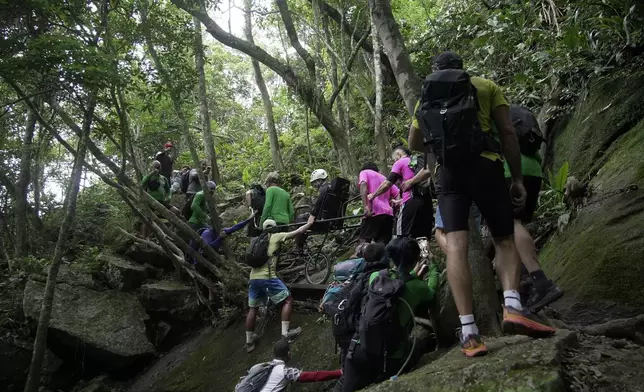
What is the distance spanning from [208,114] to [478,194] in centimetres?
859

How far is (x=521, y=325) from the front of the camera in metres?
2.70

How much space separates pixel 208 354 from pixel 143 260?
4063 millimetres

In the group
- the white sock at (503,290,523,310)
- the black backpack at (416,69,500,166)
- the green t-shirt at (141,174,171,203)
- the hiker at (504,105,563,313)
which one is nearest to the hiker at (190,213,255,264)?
the green t-shirt at (141,174,171,203)

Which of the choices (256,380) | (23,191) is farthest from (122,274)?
(256,380)

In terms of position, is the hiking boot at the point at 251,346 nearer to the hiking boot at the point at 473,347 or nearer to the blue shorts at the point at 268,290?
the blue shorts at the point at 268,290

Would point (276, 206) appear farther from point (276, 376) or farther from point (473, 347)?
point (473, 347)

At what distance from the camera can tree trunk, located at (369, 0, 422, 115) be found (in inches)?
172

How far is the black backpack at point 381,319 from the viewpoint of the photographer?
3.79 m

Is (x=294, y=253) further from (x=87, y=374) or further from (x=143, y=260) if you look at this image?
(x=87, y=374)

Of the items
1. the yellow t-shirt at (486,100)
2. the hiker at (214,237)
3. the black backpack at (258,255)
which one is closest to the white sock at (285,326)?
the black backpack at (258,255)

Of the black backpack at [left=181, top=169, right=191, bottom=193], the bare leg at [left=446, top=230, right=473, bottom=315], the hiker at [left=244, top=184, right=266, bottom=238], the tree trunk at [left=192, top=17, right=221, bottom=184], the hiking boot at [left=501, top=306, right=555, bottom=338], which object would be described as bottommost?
the hiking boot at [left=501, top=306, right=555, bottom=338]

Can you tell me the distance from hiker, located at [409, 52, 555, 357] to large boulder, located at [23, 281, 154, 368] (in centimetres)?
795

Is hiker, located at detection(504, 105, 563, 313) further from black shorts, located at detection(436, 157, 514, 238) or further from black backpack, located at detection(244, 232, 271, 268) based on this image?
black backpack, located at detection(244, 232, 271, 268)

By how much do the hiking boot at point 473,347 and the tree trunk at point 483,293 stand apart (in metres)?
0.81
